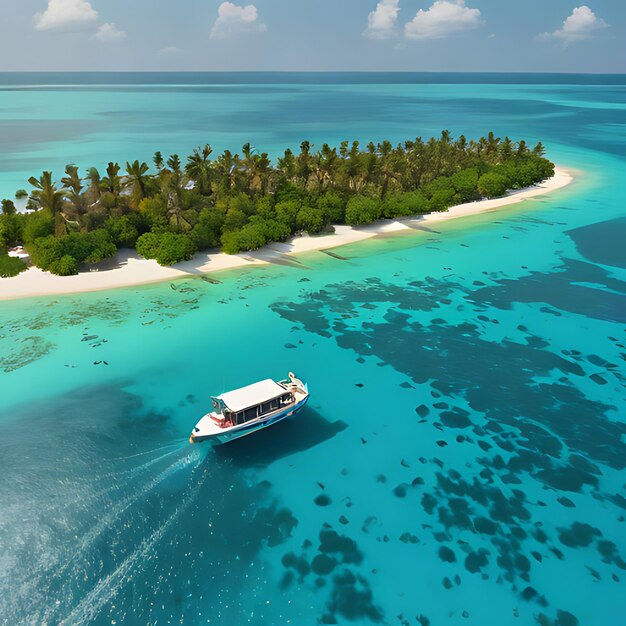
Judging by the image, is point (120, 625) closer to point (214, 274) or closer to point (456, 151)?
point (214, 274)

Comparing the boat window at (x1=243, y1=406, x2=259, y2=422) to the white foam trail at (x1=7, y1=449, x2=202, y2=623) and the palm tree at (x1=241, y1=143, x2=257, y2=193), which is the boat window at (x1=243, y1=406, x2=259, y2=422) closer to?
the white foam trail at (x1=7, y1=449, x2=202, y2=623)

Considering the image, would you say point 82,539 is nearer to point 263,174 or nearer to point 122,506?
point 122,506

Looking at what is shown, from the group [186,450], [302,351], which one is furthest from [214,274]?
[186,450]

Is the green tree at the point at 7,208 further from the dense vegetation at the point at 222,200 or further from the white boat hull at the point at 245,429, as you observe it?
the white boat hull at the point at 245,429

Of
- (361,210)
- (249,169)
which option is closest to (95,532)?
(249,169)

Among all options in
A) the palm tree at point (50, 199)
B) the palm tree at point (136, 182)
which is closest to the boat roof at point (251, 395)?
the palm tree at point (50, 199)

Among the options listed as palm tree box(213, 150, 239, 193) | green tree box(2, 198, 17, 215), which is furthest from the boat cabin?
green tree box(2, 198, 17, 215)
